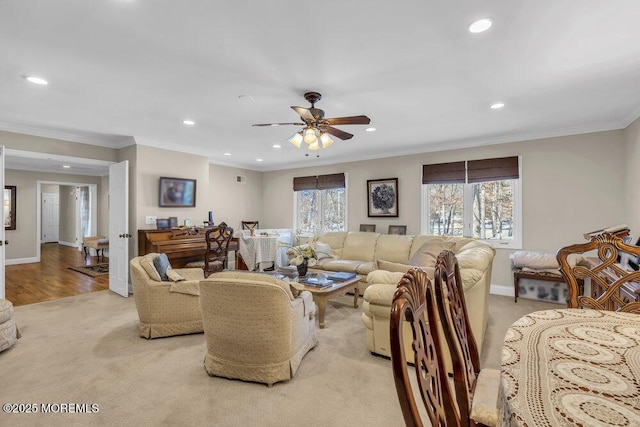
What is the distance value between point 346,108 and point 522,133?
2933 millimetres

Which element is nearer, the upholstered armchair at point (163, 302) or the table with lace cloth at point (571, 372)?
the table with lace cloth at point (571, 372)

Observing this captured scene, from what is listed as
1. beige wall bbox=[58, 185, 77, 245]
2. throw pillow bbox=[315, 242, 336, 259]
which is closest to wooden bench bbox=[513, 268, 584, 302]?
throw pillow bbox=[315, 242, 336, 259]

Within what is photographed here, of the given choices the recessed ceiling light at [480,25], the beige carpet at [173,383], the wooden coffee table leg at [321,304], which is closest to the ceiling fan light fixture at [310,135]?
the recessed ceiling light at [480,25]

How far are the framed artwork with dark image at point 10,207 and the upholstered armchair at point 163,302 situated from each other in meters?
7.12

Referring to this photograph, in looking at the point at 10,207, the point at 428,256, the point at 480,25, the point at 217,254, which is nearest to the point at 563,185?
the point at 428,256

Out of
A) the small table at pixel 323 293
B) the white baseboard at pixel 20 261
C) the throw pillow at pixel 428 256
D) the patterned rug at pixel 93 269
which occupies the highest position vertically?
the throw pillow at pixel 428 256

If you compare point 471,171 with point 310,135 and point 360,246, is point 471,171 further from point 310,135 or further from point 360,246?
point 310,135

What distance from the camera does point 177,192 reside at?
545cm

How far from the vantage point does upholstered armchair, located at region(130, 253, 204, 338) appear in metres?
3.15

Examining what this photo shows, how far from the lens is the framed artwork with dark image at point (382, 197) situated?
5953mm

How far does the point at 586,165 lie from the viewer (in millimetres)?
4266

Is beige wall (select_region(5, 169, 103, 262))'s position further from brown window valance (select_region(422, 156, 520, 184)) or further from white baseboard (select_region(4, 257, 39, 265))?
brown window valance (select_region(422, 156, 520, 184))

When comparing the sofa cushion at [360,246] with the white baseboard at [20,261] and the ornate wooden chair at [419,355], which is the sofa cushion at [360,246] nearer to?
the ornate wooden chair at [419,355]

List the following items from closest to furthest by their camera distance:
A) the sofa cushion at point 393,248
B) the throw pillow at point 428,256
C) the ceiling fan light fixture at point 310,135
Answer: the ceiling fan light fixture at point 310,135
the throw pillow at point 428,256
the sofa cushion at point 393,248
